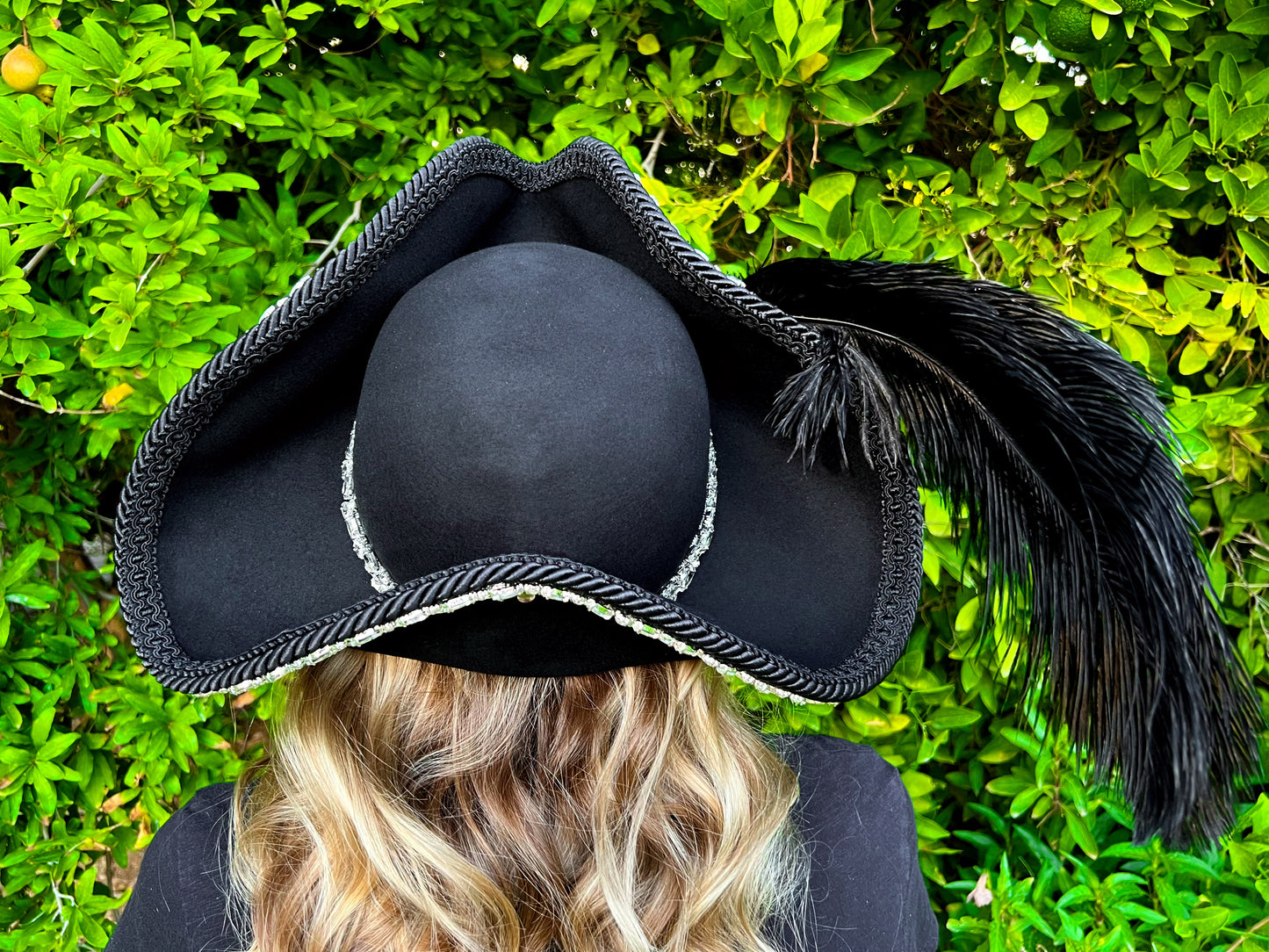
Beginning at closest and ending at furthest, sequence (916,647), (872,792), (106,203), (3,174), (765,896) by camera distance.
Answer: (765,896)
(872,792)
(106,203)
(3,174)
(916,647)

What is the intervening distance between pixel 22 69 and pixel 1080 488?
1.66 m

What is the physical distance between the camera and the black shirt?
116 cm

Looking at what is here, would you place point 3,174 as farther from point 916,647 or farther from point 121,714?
point 916,647

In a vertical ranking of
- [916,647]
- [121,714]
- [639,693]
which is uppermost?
[639,693]

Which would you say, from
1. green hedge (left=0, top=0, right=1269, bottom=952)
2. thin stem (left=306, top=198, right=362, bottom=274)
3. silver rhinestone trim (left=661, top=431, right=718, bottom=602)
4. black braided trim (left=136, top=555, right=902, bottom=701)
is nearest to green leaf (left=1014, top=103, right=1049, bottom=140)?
green hedge (left=0, top=0, right=1269, bottom=952)

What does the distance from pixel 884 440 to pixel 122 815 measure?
5.59 ft

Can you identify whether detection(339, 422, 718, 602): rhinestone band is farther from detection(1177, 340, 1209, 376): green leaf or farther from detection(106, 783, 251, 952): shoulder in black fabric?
detection(1177, 340, 1209, 376): green leaf

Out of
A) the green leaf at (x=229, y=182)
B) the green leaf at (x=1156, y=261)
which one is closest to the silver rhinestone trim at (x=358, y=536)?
the green leaf at (x=229, y=182)

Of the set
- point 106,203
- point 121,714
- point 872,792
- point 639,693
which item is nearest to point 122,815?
point 121,714

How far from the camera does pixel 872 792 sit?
133 cm

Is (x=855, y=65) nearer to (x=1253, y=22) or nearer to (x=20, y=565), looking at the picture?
(x=1253, y=22)

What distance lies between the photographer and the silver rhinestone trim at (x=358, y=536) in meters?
0.97

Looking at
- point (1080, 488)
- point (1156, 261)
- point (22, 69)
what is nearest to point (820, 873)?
point (1080, 488)

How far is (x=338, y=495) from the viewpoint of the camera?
1.11 m
